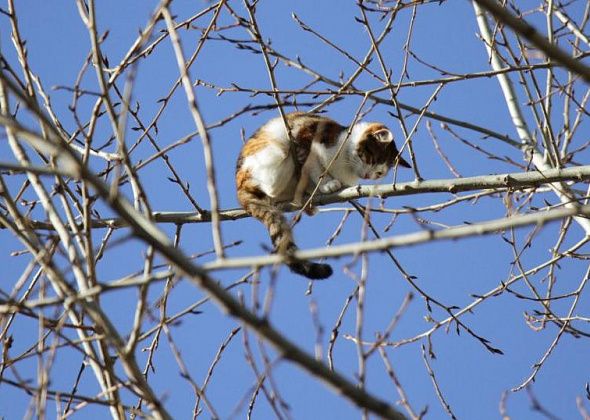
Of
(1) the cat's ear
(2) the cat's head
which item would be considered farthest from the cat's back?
(1) the cat's ear

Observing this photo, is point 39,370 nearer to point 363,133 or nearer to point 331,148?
point 331,148

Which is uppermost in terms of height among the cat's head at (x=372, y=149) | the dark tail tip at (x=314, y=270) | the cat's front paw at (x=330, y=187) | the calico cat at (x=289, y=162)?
the cat's head at (x=372, y=149)

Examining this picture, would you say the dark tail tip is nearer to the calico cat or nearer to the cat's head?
the calico cat

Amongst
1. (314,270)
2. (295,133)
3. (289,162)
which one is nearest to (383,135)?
(295,133)

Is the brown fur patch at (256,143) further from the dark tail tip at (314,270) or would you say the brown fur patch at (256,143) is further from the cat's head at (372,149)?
the dark tail tip at (314,270)

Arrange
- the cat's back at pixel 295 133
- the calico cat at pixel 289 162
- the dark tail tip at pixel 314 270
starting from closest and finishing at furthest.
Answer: the dark tail tip at pixel 314 270
the calico cat at pixel 289 162
the cat's back at pixel 295 133

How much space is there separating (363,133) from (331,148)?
2.27 feet

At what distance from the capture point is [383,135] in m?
5.91

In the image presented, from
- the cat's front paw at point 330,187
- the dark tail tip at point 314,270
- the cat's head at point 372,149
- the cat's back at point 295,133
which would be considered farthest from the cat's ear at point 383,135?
the dark tail tip at point 314,270

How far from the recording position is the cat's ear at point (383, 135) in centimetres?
589

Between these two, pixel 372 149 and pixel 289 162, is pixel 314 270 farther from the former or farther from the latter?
pixel 372 149

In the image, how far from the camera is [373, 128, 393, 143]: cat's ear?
5895 millimetres

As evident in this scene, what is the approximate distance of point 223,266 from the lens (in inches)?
64.2

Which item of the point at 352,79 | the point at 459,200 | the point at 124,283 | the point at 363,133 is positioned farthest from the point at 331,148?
the point at 124,283
